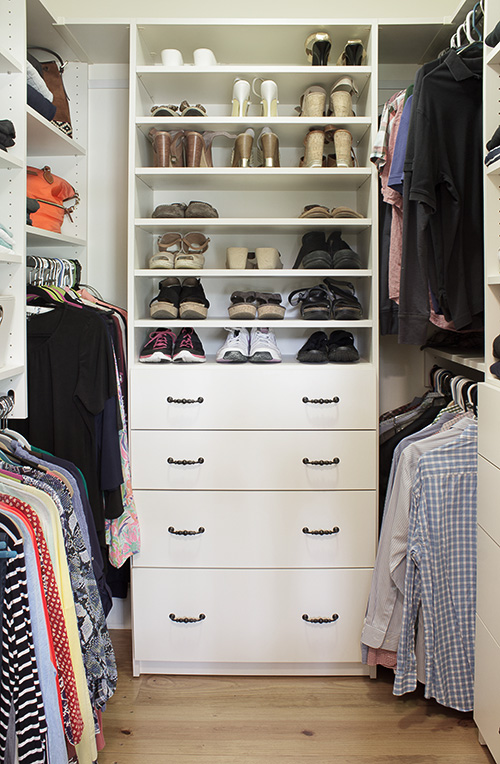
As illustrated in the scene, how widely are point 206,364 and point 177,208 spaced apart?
0.55m

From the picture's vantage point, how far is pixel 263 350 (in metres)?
2.14

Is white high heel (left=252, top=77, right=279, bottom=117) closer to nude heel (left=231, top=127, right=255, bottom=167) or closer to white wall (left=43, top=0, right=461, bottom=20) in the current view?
nude heel (left=231, top=127, right=255, bottom=167)

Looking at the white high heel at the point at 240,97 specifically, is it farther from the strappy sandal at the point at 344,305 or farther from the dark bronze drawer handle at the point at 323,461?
the dark bronze drawer handle at the point at 323,461

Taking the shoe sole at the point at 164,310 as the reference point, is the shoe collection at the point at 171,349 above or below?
below

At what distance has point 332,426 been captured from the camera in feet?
6.97

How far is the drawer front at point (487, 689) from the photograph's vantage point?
1.61m

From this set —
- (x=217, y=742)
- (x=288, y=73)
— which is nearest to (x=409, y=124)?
(x=288, y=73)

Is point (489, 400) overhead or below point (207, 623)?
overhead

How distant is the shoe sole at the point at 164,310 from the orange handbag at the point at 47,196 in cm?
47

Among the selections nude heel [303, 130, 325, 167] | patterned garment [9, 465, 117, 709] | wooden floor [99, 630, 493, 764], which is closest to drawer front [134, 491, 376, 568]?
wooden floor [99, 630, 493, 764]

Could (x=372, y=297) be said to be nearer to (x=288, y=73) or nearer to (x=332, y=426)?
(x=332, y=426)

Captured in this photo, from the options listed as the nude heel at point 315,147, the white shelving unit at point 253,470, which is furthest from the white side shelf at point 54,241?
the nude heel at point 315,147

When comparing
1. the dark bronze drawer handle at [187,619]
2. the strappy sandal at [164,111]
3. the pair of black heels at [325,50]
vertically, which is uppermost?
the pair of black heels at [325,50]

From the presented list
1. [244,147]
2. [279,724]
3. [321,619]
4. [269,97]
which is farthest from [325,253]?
[279,724]
